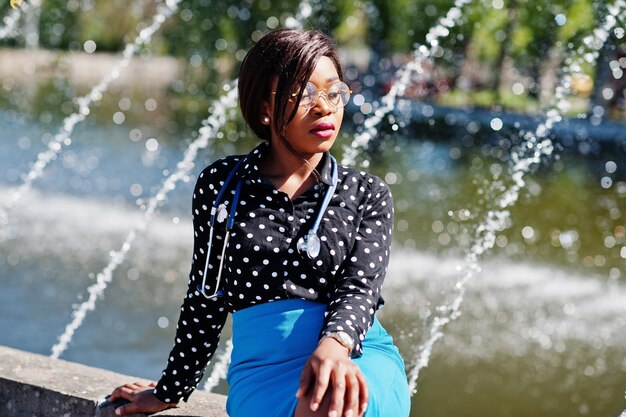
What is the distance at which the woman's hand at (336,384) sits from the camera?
6.20 feet

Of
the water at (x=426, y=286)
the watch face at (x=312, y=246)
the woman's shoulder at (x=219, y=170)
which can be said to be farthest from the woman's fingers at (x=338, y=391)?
the water at (x=426, y=286)

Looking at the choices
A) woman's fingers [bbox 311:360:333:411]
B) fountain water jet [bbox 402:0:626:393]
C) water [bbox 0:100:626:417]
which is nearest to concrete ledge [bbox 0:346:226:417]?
woman's fingers [bbox 311:360:333:411]

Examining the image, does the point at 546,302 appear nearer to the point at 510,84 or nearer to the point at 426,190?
the point at 426,190

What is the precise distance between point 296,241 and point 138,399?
0.83m

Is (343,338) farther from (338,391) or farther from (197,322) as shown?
(197,322)

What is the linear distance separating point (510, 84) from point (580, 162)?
14524 millimetres

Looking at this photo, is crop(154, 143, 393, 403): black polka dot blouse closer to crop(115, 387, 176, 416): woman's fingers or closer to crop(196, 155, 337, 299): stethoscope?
crop(196, 155, 337, 299): stethoscope

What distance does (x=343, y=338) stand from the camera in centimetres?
206

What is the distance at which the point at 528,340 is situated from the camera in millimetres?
6527

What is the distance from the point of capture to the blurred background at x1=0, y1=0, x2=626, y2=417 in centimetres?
600

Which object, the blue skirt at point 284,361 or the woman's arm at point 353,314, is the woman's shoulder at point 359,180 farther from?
the blue skirt at point 284,361

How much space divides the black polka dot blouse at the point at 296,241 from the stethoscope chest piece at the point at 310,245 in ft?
0.07

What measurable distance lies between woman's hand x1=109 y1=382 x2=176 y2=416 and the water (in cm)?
235

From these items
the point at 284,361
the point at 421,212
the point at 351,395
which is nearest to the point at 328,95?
the point at 284,361
